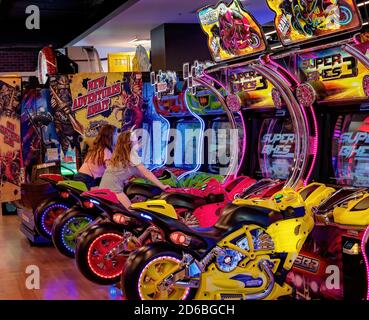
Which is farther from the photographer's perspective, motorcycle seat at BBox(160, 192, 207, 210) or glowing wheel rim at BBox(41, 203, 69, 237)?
glowing wheel rim at BBox(41, 203, 69, 237)

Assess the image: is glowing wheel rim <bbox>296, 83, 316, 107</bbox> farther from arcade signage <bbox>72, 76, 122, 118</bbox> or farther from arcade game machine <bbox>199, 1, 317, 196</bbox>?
arcade signage <bbox>72, 76, 122, 118</bbox>

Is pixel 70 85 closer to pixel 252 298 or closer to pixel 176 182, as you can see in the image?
pixel 176 182

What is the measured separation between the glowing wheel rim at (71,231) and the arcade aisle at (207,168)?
0.05ft

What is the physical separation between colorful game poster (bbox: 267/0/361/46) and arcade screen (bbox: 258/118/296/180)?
2.87 ft

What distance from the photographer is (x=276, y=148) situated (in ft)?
16.1

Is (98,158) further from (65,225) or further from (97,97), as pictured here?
(97,97)

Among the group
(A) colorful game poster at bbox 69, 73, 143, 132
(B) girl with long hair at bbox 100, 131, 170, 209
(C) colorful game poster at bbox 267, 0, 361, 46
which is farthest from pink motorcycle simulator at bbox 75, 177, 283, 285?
(A) colorful game poster at bbox 69, 73, 143, 132

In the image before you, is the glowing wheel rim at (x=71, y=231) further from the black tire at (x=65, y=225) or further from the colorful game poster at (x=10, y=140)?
the colorful game poster at (x=10, y=140)

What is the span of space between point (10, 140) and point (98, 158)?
3219 mm

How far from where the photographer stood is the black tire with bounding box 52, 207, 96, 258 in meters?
5.52

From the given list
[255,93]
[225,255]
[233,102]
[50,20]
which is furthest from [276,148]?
[50,20]

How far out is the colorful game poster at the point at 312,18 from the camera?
3545 millimetres

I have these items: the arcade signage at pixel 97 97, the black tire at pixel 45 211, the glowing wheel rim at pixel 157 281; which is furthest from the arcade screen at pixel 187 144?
the glowing wheel rim at pixel 157 281

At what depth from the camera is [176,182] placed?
627 cm
